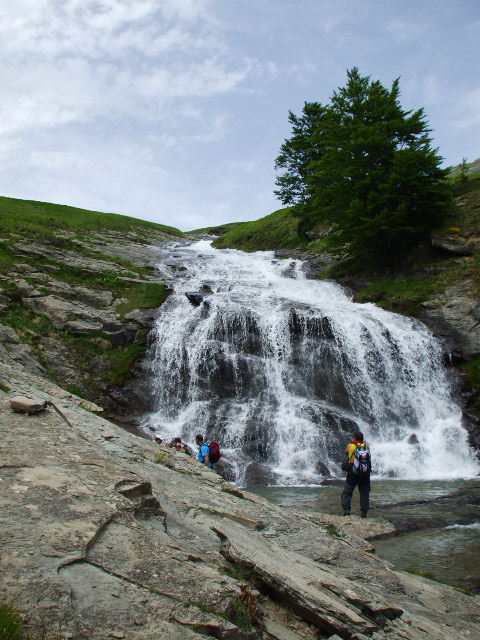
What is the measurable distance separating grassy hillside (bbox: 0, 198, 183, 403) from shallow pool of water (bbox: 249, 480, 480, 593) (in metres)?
11.1

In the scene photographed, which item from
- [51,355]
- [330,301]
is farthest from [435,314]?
[51,355]

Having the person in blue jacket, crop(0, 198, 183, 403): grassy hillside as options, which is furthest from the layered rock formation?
the person in blue jacket

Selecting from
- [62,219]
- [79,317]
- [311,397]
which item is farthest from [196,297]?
[62,219]

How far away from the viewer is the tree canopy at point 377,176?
94.7ft

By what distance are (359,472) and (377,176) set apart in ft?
73.8

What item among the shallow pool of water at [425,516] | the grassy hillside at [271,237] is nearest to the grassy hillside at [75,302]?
the shallow pool of water at [425,516]

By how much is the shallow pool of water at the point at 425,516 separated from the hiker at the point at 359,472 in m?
0.64

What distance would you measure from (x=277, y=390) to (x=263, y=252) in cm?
2618

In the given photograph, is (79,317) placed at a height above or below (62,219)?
below

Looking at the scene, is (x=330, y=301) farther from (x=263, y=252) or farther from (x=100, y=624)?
(x=100, y=624)

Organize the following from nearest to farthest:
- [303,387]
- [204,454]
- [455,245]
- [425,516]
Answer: [425,516] < [204,454] < [303,387] < [455,245]

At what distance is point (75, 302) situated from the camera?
1055 inches

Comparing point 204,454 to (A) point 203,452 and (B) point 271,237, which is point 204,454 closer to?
(A) point 203,452

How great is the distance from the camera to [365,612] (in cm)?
547
